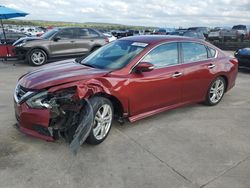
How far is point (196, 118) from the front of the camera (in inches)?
220

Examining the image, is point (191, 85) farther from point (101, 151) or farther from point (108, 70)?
point (101, 151)

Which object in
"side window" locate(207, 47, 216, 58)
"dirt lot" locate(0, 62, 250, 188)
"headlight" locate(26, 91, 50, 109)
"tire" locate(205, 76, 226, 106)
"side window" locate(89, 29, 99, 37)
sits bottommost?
"dirt lot" locate(0, 62, 250, 188)

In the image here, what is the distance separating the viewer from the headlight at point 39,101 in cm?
396

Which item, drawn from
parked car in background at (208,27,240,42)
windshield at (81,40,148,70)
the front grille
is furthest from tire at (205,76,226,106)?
parked car in background at (208,27,240,42)

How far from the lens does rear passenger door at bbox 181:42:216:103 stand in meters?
5.54

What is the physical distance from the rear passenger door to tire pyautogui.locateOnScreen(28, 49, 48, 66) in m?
7.71

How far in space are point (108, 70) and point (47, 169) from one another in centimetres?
176

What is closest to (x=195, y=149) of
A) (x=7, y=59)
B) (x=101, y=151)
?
(x=101, y=151)

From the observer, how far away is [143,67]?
15.4 feet

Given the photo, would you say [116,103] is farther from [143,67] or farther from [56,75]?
[56,75]

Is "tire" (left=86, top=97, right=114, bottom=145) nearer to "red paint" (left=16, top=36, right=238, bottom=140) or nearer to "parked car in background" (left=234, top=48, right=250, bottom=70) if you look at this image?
"red paint" (left=16, top=36, right=238, bottom=140)

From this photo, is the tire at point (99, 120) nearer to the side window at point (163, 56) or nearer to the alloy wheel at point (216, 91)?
the side window at point (163, 56)

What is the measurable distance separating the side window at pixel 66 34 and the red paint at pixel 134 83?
762 centimetres

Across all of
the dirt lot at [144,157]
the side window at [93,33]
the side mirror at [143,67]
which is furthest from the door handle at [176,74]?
the side window at [93,33]
